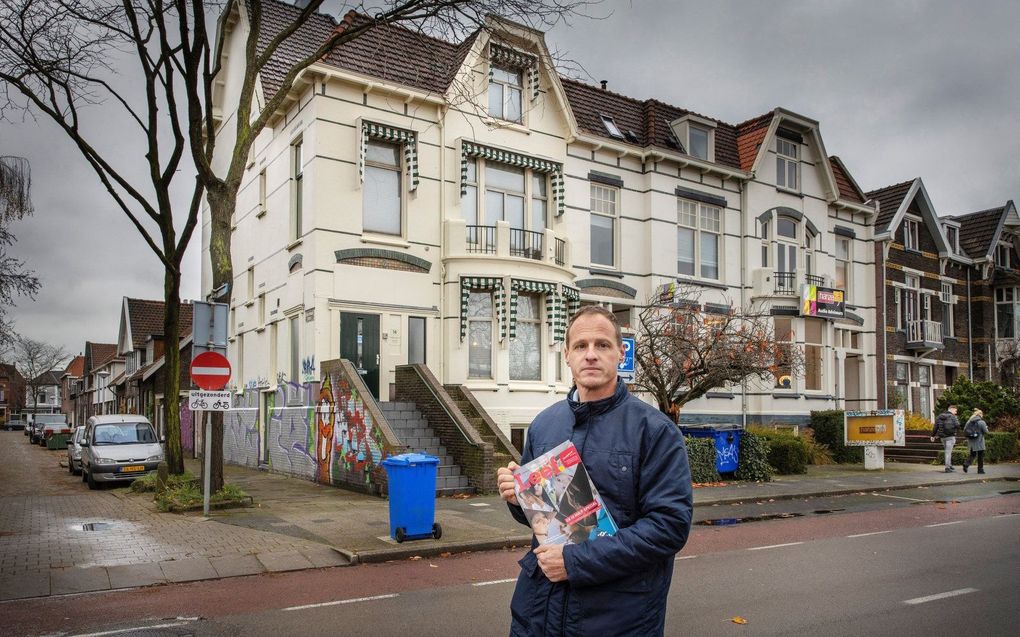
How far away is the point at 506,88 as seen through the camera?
2225cm

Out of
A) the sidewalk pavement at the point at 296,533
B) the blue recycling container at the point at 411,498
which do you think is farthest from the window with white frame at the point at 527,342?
the blue recycling container at the point at 411,498

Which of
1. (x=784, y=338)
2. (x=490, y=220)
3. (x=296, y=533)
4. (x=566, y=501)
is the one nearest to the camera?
(x=566, y=501)

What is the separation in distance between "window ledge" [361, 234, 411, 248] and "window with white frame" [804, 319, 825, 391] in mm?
14783

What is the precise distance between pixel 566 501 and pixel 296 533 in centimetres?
980

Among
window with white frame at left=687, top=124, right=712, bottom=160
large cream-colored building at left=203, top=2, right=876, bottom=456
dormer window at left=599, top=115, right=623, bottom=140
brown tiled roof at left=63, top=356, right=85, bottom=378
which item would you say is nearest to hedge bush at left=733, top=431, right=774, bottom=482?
large cream-colored building at left=203, top=2, right=876, bottom=456

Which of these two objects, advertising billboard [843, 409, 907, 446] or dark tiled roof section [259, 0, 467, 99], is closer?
dark tiled roof section [259, 0, 467, 99]

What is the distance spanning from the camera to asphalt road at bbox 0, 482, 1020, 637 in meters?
7.01

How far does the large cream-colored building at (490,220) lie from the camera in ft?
64.7

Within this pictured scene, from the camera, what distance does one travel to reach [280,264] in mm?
21641

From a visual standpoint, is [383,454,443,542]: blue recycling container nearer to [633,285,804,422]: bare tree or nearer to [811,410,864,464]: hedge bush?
[633,285,804,422]: bare tree

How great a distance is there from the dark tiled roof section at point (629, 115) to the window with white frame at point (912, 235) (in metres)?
10.8

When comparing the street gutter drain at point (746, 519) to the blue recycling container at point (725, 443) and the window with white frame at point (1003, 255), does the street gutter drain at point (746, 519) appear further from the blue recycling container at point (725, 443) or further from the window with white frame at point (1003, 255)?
the window with white frame at point (1003, 255)

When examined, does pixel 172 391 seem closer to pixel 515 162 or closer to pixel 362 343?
pixel 362 343

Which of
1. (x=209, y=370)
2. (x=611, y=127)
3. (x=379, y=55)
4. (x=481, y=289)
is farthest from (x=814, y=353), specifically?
(x=209, y=370)
